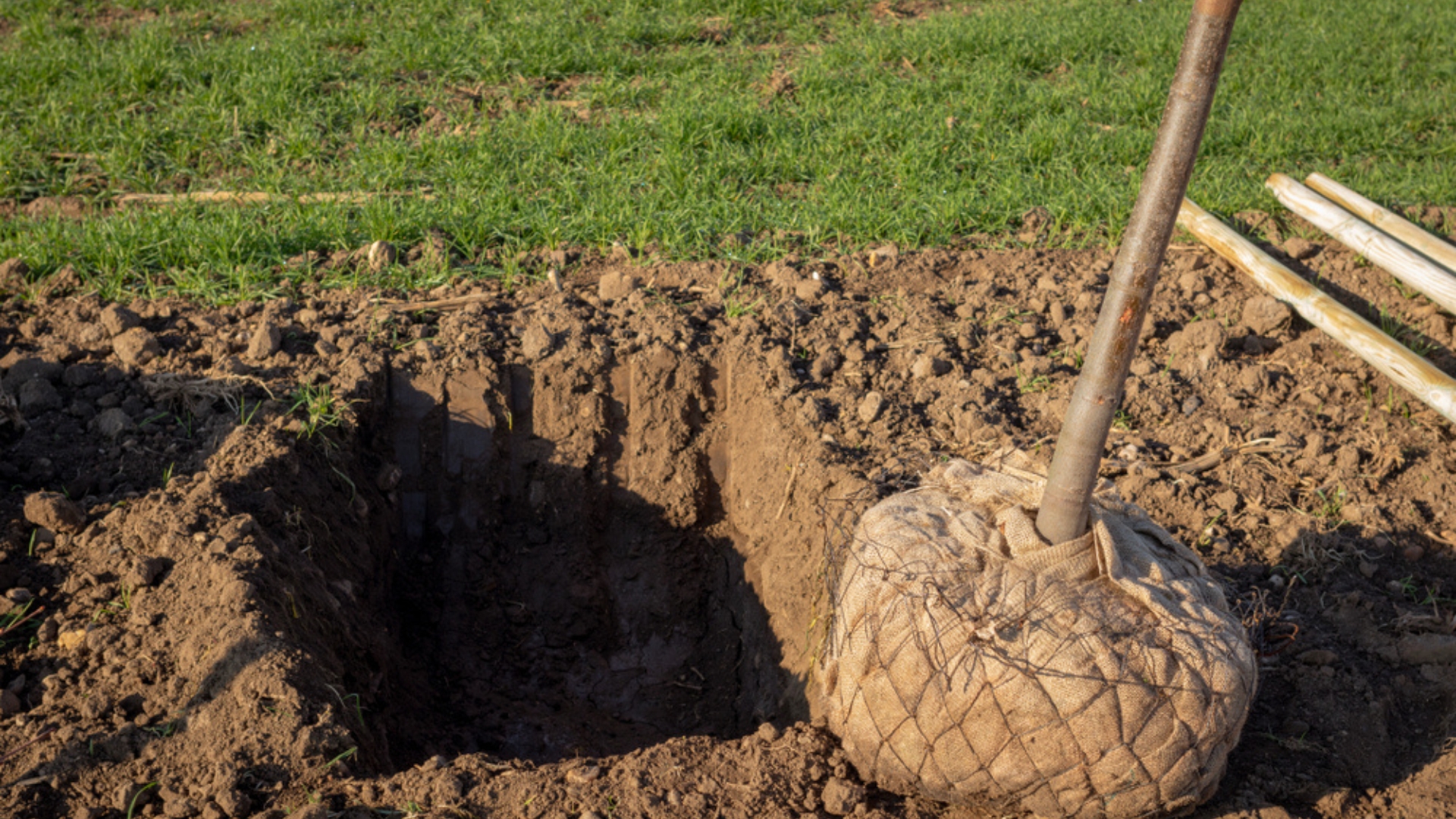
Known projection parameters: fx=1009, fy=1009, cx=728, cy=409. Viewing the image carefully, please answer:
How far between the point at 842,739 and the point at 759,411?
149 centimetres

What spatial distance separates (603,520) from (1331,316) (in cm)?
298

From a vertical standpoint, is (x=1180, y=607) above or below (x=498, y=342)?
above

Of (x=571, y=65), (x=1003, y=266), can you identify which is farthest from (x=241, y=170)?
(x=1003, y=266)

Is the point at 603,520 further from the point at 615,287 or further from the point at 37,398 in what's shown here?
the point at 37,398

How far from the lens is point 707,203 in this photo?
15.6 feet

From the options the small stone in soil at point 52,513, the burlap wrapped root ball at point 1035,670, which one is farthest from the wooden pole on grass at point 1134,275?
the small stone in soil at point 52,513

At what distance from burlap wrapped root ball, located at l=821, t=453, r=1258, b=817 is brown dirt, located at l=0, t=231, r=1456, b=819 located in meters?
0.28

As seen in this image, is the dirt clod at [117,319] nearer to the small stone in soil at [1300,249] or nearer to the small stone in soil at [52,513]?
the small stone in soil at [52,513]

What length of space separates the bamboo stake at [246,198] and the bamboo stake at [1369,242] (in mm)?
4170

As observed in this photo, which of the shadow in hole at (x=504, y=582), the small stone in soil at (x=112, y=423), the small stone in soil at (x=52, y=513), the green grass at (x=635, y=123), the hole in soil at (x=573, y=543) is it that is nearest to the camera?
the small stone in soil at (x=52, y=513)

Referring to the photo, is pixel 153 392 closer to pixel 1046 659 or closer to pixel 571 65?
pixel 1046 659

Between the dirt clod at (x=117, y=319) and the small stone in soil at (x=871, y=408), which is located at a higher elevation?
the dirt clod at (x=117, y=319)

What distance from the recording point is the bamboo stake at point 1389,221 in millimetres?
4520

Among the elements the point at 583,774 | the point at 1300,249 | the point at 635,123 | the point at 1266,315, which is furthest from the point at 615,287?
the point at 1300,249
